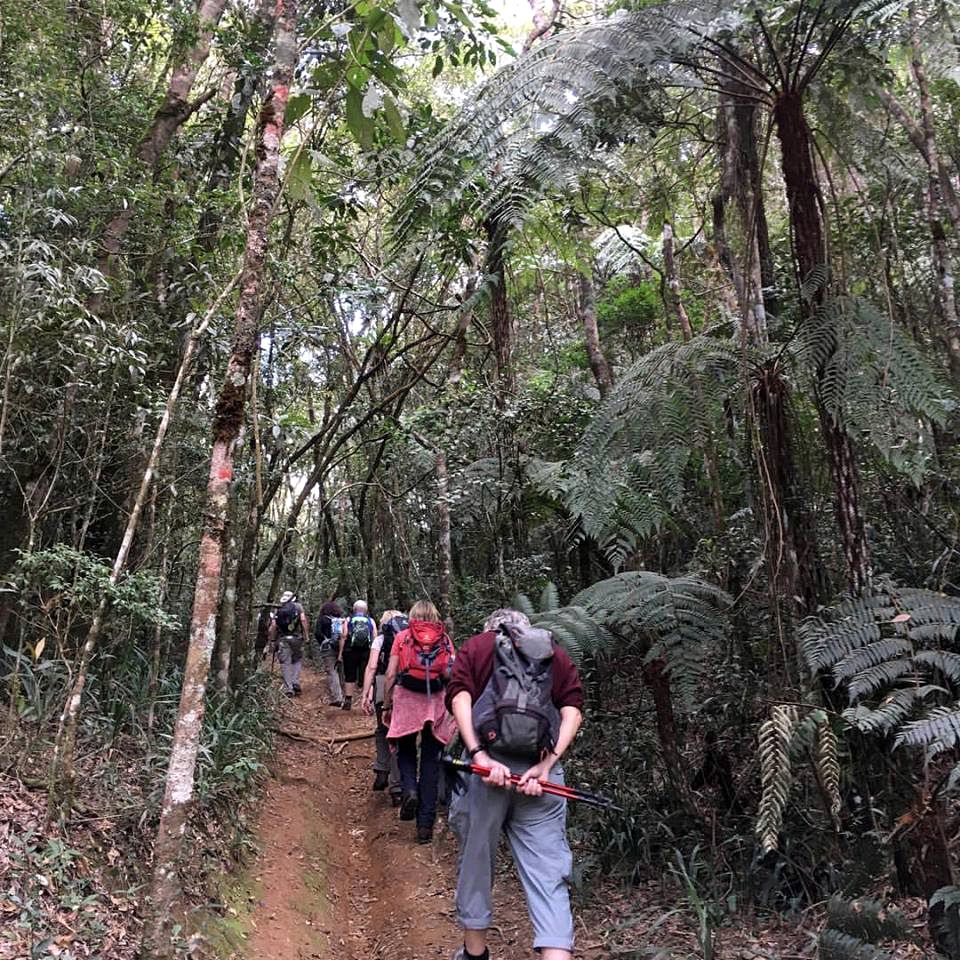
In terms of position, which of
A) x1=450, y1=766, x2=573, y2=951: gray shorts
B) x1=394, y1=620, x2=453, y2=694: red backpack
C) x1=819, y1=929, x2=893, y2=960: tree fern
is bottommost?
x1=819, y1=929, x2=893, y2=960: tree fern

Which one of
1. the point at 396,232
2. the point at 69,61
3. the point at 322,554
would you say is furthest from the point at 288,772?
the point at 322,554

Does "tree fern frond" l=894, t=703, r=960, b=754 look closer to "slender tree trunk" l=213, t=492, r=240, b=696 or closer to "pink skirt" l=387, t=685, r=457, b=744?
"pink skirt" l=387, t=685, r=457, b=744

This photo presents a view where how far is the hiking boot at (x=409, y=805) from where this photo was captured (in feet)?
21.7

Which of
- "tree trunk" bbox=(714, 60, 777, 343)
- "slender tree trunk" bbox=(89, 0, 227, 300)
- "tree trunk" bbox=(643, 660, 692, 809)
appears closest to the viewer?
"tree trunk" bbox=(714, 60, 777, 343)

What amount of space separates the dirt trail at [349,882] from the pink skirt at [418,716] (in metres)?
0.93

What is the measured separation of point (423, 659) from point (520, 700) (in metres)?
2.76

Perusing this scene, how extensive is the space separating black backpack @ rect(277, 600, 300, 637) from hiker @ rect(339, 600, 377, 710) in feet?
3.03

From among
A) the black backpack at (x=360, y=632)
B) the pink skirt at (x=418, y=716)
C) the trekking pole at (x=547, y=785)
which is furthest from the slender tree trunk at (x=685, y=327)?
the black backpack at (x=360, y=632)

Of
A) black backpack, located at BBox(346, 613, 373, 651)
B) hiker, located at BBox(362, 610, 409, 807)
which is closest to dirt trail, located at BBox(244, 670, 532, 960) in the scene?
hiker, located at BBox(362, 610, 409, 807)

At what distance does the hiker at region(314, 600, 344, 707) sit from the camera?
12195 mm

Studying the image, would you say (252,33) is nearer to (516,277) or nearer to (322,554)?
(516,277)

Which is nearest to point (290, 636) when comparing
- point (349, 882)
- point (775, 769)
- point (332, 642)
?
point (332, 642)

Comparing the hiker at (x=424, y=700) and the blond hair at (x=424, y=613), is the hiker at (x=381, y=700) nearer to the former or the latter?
the hiker at (x=424, y=700)

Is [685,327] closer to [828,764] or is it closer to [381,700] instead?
[381,700]
